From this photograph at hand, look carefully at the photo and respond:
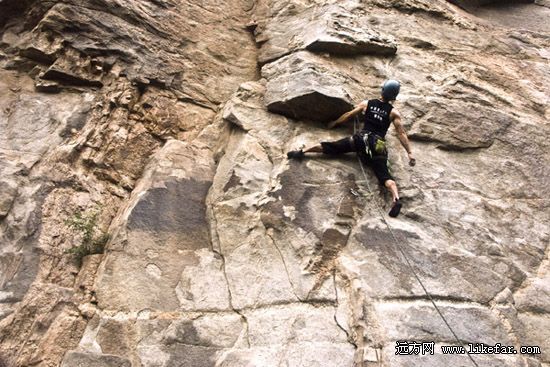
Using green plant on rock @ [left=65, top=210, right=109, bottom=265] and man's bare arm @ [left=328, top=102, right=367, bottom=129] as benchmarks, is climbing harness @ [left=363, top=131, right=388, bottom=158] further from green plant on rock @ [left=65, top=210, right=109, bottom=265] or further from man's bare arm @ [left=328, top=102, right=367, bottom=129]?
green plant on rock @ [left=65, top=210, right=109, bottom=265]

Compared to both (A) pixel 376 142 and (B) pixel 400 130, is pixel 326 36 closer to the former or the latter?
(B) pixel 400 130

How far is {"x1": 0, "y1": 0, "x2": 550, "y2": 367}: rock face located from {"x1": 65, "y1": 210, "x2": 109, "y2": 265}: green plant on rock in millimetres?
48

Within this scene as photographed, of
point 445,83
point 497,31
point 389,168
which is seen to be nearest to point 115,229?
point 389,168

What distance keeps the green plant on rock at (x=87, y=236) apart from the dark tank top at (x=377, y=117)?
3896 millimetres

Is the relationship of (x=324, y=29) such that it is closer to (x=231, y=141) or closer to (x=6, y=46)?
(x=231, y=141)

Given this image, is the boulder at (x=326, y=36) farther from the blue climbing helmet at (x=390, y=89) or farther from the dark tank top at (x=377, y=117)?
the dark tank top at (x=377, y=117)

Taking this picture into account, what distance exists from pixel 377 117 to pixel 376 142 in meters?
0.46

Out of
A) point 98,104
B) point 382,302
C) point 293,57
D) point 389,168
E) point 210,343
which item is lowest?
point 210,343

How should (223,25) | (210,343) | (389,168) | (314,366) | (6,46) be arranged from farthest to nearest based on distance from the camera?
(223,25) → (6,46) → (389,168) → (210,343) → (314,366)

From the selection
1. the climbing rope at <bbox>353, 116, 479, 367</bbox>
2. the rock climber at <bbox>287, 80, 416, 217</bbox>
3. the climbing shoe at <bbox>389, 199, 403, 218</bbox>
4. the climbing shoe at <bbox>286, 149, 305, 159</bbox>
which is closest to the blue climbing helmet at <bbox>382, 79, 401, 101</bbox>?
the rock climber at <bbox>287, 80, 416, 217</bbox>

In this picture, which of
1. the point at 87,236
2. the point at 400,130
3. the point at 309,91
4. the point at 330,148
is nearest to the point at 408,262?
the point at 330,148

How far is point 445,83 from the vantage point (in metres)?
7.57

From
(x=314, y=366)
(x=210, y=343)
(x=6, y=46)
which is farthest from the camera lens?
(x=6, y=46)

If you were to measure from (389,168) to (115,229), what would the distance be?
390cm
